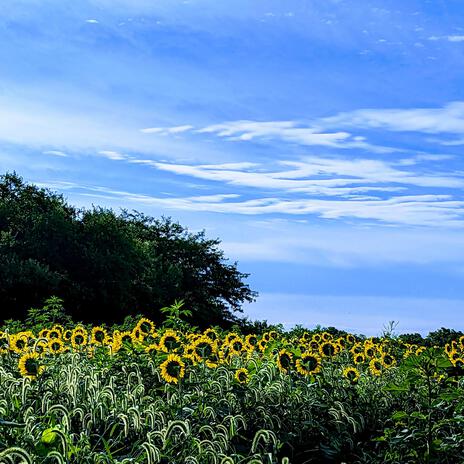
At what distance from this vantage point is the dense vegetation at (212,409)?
458cm

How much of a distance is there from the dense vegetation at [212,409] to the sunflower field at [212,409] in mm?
11

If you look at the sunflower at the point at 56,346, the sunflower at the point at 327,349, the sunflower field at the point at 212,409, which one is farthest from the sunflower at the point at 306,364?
the sunflower at the point at 56,346

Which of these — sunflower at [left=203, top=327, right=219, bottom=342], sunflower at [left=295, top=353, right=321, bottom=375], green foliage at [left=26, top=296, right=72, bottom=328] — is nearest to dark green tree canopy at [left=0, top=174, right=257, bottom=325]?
green foliage at [left=26, top=296, right=72, bottom=328]

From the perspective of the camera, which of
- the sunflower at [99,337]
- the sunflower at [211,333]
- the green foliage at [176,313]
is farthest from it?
the sunflower at [211,333]

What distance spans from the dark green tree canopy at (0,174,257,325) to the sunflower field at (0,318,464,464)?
64.9 feet

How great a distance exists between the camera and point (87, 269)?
2983 cm

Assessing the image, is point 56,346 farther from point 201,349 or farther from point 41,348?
point 201,349

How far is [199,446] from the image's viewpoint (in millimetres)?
4285

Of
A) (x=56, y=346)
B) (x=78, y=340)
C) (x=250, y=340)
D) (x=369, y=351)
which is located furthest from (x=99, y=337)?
(x=369, y=351)

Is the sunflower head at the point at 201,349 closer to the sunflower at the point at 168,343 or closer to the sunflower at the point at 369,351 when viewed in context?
the sunflower at the point at 168,343

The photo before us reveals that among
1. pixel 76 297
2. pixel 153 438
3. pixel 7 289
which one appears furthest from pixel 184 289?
pixel 153 438

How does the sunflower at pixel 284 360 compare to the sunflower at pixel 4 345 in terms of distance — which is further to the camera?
the sunflower at pixel 4 345

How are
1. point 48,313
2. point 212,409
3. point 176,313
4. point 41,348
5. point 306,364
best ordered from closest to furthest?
point 212,409 → point 306,364 → point 176,313 → point 41,348 → point 48,313

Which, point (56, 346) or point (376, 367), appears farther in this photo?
point (376, 367)
